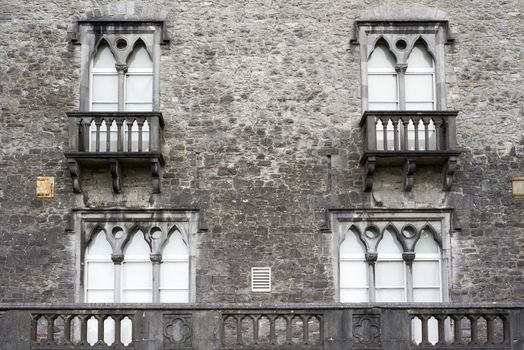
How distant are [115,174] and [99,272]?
1976 mm

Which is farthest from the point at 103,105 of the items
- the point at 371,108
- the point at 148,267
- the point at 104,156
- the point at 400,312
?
the point at 400,312

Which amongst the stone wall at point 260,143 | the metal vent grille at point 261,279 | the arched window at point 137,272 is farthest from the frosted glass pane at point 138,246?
the metal vent grille at point 261,279

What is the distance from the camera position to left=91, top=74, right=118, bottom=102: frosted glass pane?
24.8 m

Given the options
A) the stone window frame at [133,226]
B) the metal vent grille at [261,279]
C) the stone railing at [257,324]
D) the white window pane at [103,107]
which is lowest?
the stone railing at [257,324]

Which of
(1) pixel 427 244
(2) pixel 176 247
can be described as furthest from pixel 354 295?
(2) pixel 176 247

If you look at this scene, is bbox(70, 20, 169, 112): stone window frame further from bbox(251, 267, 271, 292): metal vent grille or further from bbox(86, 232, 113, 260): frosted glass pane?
bbox(251, 267, 271, 292): metal vent grille

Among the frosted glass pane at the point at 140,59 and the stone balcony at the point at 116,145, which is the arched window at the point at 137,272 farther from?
the frosted glass pane at the point at 140,59

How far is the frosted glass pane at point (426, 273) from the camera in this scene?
23984mm

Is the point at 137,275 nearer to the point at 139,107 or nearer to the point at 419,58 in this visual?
the point at 139,107

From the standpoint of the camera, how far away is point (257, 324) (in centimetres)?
2041

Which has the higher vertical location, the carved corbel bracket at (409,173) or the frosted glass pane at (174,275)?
the carved corbel bracket at (409,173)

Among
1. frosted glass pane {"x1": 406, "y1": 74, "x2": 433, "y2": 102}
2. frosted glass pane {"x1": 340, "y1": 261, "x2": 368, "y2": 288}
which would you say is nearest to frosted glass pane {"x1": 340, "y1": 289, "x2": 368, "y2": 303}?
frosted glass pane {"x1": 340, "y1": 261, "x2": 368, "y2": 288}

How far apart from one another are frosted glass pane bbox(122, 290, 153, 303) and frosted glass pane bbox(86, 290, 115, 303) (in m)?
0.25

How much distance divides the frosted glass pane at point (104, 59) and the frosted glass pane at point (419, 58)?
6090mm
